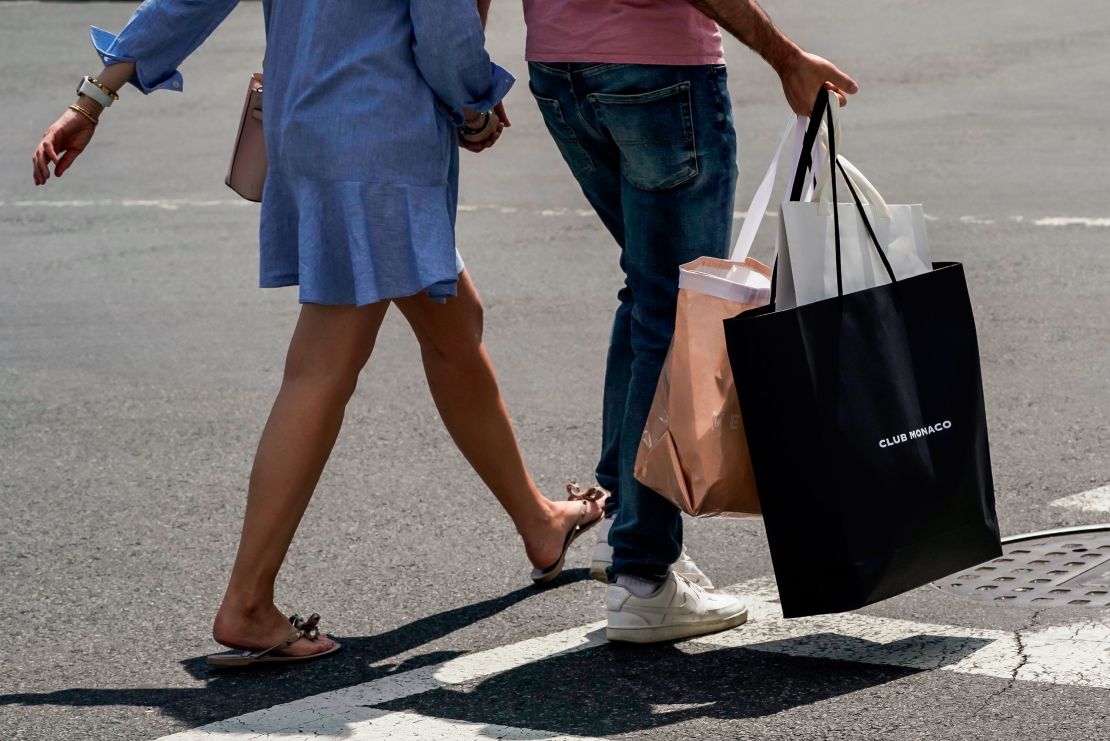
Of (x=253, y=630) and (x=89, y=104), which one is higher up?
(x=89, y=104)

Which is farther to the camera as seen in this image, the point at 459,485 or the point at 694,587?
the point at 459,485

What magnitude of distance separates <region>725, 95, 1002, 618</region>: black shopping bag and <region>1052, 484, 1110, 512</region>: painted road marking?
137cm

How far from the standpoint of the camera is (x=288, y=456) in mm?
3910

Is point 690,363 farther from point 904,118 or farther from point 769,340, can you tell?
point 904,118

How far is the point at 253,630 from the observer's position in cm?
391

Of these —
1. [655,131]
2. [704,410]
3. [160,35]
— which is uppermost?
[160,35]

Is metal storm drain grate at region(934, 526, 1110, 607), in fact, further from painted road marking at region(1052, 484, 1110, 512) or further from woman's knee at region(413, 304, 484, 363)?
woman's knee at region(413, 304, 484, 363)

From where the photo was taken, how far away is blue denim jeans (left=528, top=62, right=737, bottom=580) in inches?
151

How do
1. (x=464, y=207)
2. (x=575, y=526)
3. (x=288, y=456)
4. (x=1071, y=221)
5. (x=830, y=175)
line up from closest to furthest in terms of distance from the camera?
(x=830, y=175), (x=288, y=456), (x=575, y=526), (x=1071, y=221), (x=464, y=207)

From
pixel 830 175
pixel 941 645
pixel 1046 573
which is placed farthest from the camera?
pixel 1046 573

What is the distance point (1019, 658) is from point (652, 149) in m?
1.30

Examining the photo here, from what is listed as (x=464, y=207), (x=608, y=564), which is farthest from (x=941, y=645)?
(x=464, y=207)

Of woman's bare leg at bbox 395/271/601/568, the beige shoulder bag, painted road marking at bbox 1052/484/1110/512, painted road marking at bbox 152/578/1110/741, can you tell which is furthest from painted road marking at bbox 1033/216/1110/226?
the beige shoulder bag

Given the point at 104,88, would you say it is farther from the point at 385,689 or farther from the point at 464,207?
the point at 464,207
